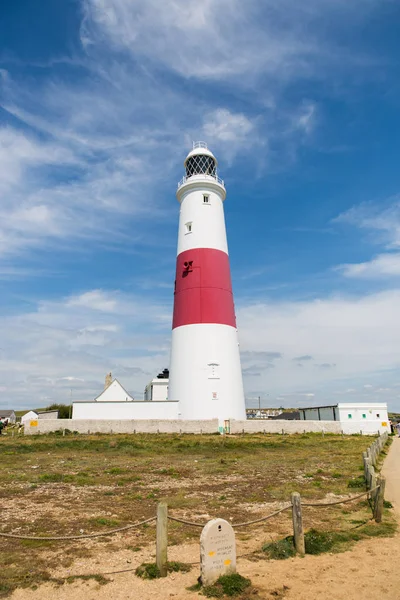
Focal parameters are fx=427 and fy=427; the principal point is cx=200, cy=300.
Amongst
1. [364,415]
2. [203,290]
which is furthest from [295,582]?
[364,415]

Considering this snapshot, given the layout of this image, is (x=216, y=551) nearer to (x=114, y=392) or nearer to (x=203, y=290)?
(x=203, y=290)

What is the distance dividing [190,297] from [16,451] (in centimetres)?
1560

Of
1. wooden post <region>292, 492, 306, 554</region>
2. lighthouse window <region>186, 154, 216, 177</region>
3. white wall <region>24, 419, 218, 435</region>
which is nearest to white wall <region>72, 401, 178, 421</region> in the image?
white wall <region>24, 419, 218, 435</region>

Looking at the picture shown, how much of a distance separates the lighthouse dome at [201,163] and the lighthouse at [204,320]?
42.4 inches

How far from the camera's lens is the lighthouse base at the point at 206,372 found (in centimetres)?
3172

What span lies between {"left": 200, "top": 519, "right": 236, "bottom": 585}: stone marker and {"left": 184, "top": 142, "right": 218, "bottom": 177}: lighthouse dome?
32354 millimetres

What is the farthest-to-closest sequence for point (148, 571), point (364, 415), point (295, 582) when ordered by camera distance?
point (364, 415) → point (148, 571) → point (295, 582)

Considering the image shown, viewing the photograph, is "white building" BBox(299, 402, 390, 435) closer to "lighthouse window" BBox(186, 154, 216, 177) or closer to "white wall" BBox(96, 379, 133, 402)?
"white wall" BBox(96, 379, 133, 402)

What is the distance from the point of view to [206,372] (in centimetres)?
3167

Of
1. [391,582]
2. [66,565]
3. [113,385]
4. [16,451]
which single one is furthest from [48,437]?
[391,582]

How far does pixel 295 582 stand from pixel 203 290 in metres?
25.9

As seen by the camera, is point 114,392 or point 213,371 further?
point 114,392

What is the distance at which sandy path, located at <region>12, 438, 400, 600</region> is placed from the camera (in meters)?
6.75

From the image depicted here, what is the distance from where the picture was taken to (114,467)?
61.3ft
